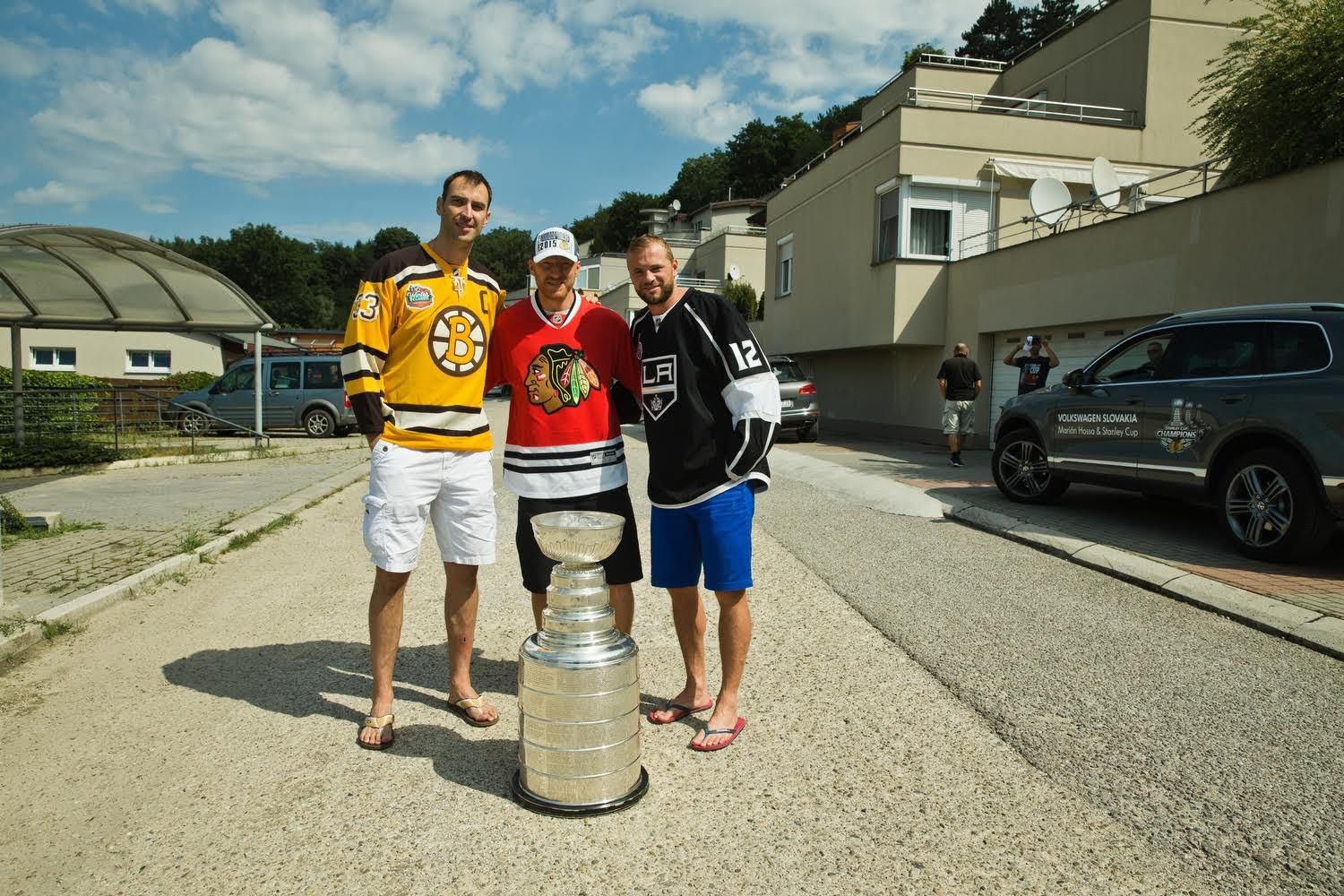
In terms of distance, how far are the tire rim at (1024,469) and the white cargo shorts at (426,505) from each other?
6897 millimetres

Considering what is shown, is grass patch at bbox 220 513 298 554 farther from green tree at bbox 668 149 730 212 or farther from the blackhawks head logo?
green tree at bbox 668 149 730 212

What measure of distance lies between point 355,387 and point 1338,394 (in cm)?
622

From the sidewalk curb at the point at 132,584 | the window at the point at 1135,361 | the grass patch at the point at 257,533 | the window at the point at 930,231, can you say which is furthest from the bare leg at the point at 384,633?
the window at the point at 930,231

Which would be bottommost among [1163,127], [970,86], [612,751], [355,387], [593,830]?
[593,830]

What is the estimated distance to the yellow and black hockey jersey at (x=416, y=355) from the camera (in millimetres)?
3391

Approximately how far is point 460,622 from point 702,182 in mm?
81123

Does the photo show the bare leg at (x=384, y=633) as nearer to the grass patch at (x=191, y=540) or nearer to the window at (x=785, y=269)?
the grass patch at (x=191, y=540)

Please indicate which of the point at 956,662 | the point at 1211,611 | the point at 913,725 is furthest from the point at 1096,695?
the point at 1211,611

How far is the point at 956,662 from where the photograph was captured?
174 inches

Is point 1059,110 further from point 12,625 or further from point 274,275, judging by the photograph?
point 274,275

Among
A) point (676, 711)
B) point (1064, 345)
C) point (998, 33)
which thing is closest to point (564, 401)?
point (676, 711)

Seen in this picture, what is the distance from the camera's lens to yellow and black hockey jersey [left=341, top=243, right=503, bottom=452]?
133 inches

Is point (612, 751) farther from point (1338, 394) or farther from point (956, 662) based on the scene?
point (1338, 394)

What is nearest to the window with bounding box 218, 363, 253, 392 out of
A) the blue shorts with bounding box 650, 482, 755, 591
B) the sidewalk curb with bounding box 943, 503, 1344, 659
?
the sidewalk curb with bounding box 943, 503, 1344, 659
